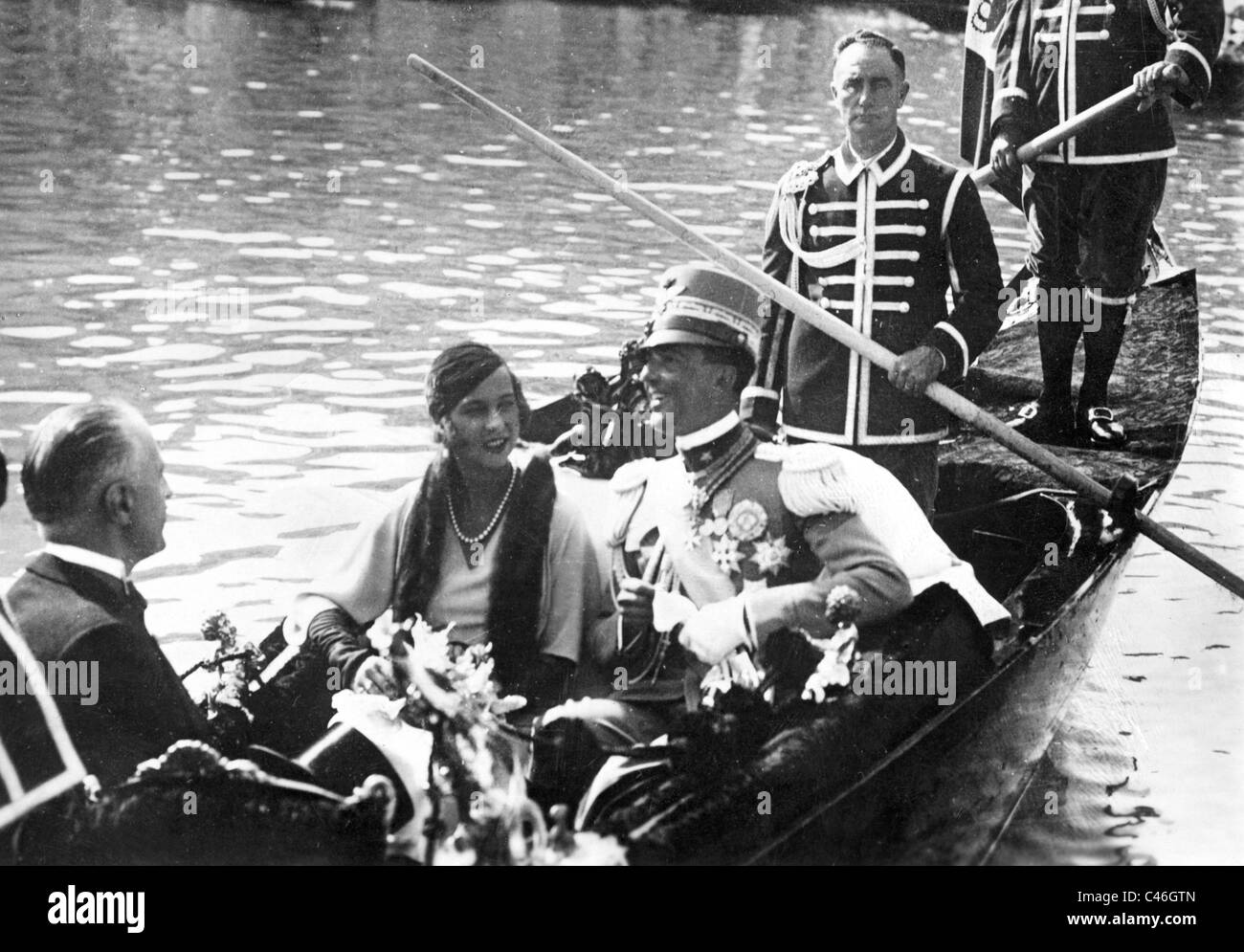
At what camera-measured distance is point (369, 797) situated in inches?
177

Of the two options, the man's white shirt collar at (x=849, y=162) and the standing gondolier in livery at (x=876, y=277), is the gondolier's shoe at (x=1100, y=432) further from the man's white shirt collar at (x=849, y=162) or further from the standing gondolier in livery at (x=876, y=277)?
the man's white shirt collar at (x=849, y=162)

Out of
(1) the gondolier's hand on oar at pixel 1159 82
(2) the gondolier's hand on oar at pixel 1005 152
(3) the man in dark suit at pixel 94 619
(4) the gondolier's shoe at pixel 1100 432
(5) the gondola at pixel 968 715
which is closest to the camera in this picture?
(5) the gondola at pixel 968 715

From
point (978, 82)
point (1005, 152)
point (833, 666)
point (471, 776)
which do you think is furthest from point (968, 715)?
point (978, 82)

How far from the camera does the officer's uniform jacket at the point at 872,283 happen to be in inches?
184

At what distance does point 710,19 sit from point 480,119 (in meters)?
0.87

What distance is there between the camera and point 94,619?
4551 millimetres

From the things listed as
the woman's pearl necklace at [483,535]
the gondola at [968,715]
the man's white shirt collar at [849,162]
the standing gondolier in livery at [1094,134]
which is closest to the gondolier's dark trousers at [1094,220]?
the standing gondolier in livery at [1094,134]

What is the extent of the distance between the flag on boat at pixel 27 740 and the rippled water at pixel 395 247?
1.20 ft

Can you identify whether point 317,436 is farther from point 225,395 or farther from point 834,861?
point 834,861

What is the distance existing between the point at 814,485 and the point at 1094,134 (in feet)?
4.70

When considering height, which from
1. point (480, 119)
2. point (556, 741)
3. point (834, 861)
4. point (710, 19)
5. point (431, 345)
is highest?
point (710, 19)

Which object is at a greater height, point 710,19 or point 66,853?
point 710,19

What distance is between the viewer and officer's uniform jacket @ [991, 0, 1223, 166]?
4.80 metres
